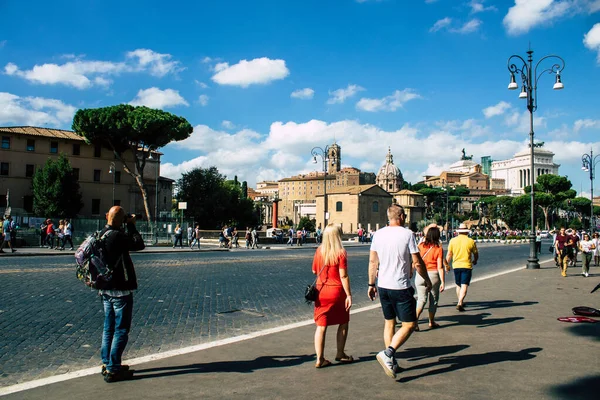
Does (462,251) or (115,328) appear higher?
(462,251)

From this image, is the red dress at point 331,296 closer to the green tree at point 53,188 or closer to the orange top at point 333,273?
the orange top at point 333,273

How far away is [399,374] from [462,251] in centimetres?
419

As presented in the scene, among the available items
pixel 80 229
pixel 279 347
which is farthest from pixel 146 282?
pixel 80 229

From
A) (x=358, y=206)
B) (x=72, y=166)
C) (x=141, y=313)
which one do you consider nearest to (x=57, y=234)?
(x=141, y=313)

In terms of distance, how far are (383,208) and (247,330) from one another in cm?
7409

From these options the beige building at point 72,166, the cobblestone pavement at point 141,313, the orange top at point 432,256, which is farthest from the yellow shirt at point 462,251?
the beige building at point 72,166

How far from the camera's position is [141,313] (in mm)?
7711

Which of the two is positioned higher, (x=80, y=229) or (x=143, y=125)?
(x=143, y=125)

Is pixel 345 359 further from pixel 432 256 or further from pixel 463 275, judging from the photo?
pixel 463 275

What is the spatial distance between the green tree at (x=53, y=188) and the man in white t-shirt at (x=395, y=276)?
49.9 meters

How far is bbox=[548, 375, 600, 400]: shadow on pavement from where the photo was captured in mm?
4012

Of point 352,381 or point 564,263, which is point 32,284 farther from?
point 564,263

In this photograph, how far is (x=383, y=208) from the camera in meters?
79.5

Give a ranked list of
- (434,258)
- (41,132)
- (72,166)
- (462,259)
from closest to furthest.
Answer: (434,258)
(462,259)
(41,132)
(72,166)
